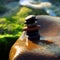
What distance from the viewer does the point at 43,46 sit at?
14.9 ft

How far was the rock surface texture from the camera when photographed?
4.19 meters

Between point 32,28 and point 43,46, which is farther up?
point 32,28

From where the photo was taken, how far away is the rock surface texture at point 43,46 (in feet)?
13.7

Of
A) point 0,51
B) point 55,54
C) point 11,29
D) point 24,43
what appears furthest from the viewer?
point 11,29

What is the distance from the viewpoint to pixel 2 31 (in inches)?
303

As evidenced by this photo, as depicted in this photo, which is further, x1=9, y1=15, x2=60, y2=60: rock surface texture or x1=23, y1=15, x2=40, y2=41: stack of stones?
x1=23, y1=15, x2=40, y2=41: stack of stones

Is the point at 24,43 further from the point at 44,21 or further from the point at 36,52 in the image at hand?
the point at 44,21

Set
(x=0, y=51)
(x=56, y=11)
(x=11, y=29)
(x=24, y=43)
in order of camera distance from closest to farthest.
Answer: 1. (x=24, y=43)
2. (x=0, y=51)
3. (x=11, y=29)
4. (x=56, y=11)

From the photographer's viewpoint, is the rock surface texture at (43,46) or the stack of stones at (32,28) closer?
the rock surface texture at (43,46)

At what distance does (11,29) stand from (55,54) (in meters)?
3.72

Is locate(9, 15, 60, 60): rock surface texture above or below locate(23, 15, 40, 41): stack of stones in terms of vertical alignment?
below

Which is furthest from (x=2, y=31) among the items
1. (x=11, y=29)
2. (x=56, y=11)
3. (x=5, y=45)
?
(x=56, y=11)

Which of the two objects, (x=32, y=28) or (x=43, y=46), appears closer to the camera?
(x=43, y=46)

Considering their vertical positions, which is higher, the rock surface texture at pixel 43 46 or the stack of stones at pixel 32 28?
the stack of stones at pixel 32 28
